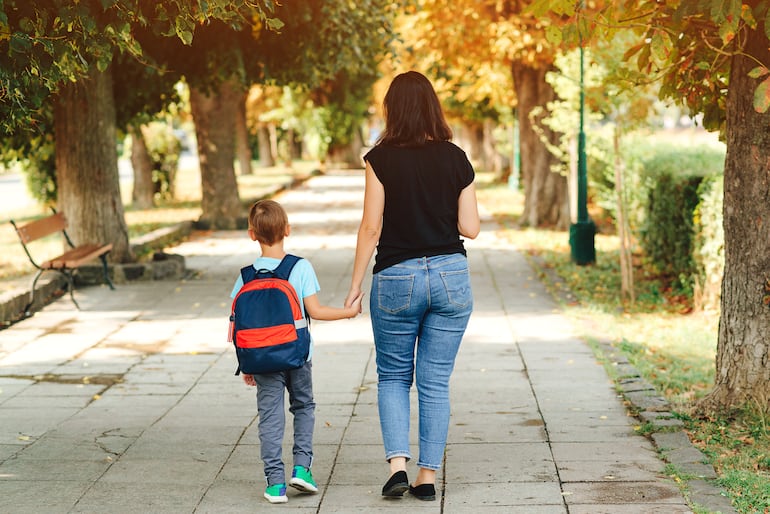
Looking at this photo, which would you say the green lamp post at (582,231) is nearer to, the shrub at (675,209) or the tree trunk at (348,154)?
the shrub at (675,209)

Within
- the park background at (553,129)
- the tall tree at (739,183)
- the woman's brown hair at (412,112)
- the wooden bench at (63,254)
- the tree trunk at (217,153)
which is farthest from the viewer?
the tree trunk at (217,153)

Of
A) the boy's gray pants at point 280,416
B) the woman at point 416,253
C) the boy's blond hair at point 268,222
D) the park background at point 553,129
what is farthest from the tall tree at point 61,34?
the boy's gray pants at point 280,416

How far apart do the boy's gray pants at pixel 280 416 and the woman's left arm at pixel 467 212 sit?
980 mm

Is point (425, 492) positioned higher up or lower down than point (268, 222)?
lower down

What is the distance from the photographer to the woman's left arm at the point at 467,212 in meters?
5.01

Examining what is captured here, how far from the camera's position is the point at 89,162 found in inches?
518

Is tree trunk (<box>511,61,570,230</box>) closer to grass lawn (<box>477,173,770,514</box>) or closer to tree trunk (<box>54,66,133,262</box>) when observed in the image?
grass lawn (<box>477,173,770,514</box>)

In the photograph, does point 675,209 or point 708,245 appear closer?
point 708,245

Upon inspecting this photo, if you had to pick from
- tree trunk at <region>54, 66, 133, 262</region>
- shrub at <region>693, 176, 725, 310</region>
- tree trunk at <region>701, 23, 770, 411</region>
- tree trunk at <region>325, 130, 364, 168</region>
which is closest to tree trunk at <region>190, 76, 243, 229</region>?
tree trunk at <region>54, 66, 133, 262</region>

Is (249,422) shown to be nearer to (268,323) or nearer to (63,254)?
(268,323)

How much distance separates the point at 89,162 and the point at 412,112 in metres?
9.09

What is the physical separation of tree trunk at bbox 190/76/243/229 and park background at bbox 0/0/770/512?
4 centimetres

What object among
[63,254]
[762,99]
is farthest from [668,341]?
[63,254]

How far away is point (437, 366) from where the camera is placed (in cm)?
503
